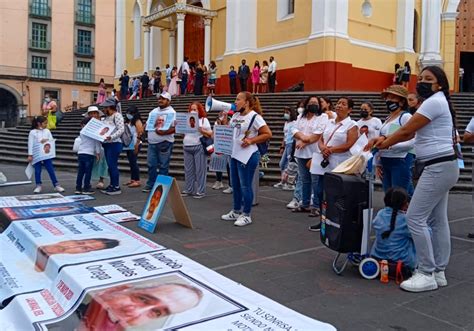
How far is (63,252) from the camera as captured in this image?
4.77 m

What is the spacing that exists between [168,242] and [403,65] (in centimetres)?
2017

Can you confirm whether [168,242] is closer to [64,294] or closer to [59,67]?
[64,294]

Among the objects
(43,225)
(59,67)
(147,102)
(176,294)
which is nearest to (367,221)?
(176,294)

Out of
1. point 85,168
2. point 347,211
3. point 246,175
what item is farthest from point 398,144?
point 85,168

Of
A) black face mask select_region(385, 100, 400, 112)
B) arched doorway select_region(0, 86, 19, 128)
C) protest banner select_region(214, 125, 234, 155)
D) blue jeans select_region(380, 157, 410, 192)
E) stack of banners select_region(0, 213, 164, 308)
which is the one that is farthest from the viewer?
arched doorway select_region(0, 86, 19, 128)

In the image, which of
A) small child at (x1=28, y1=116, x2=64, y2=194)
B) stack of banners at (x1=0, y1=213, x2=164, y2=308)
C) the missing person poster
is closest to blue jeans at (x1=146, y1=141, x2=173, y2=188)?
small child at (x1=28, y1=116, x2=64, y2=194)

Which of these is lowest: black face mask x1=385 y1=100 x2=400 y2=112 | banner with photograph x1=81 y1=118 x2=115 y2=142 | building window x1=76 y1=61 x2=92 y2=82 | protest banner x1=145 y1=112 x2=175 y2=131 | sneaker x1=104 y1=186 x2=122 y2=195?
sneaker x1=104 y1=186 x2=122 y2=195

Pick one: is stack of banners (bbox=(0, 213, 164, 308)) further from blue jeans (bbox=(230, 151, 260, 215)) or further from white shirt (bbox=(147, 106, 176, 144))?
white shirt (bbox=(147, 106, 176, 144))

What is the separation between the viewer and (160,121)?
9.11 m

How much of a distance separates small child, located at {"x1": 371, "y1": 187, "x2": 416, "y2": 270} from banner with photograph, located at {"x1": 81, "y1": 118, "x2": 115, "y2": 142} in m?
5.92

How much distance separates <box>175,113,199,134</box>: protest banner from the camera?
8.94m

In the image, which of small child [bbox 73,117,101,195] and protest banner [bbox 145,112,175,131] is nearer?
protest banner [bbox 145,112,175,131]

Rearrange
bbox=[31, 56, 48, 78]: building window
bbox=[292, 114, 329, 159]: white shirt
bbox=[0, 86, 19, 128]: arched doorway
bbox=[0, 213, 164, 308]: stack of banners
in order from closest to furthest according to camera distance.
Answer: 1. bbox=[0, 213, 164, 308]: stack of banners
2. bbox=[292, 114, 329, 159]: white shirt
3. bbox=[0, 86, 19, 128]: arched doorway
4. bbox=[31, 56, 48, 78]: building window

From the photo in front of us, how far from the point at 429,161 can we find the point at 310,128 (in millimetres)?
3217
